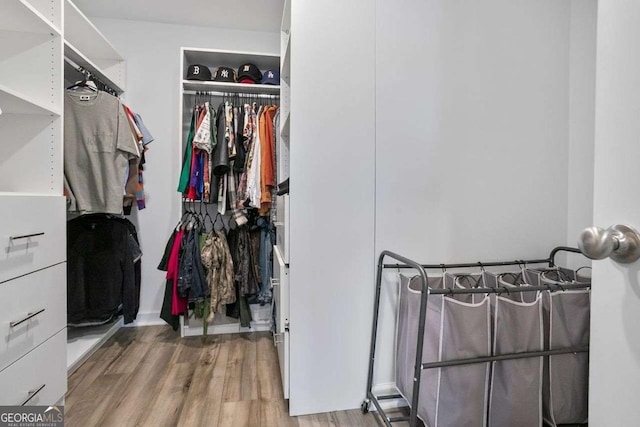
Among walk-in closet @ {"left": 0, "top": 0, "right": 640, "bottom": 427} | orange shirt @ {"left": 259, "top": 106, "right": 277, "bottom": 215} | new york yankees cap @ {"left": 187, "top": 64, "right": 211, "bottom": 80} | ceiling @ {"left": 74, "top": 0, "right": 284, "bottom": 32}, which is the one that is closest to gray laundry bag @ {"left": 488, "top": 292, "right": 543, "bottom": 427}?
walk-in closet @ {"left": 0, "top": 0, "right": 640, "bottom": 427}

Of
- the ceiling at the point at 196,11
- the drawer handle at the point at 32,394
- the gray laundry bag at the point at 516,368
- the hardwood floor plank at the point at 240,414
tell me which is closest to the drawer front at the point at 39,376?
the drawer handle at the point at 32,394

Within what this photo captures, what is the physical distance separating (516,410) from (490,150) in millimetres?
1172

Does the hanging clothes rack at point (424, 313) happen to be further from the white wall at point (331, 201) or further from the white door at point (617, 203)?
the white door at point (617, 203)

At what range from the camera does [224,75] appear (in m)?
2.32

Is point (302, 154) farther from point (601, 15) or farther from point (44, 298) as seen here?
point (44, 298)

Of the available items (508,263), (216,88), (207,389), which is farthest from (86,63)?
(508,263)

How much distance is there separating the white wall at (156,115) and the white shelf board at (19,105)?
1033mm

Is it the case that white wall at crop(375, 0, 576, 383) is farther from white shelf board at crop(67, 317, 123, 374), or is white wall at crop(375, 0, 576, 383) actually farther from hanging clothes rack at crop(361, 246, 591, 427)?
white shelf board at crop(67, 317, 123, 374)

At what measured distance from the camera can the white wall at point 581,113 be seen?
5.24 ft

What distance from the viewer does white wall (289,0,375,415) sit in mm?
1393

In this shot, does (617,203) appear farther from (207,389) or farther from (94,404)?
(94,404)

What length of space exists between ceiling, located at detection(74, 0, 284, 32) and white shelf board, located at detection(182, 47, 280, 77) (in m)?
0.32

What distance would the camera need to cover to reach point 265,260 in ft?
7.65

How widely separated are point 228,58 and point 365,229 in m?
1.88
